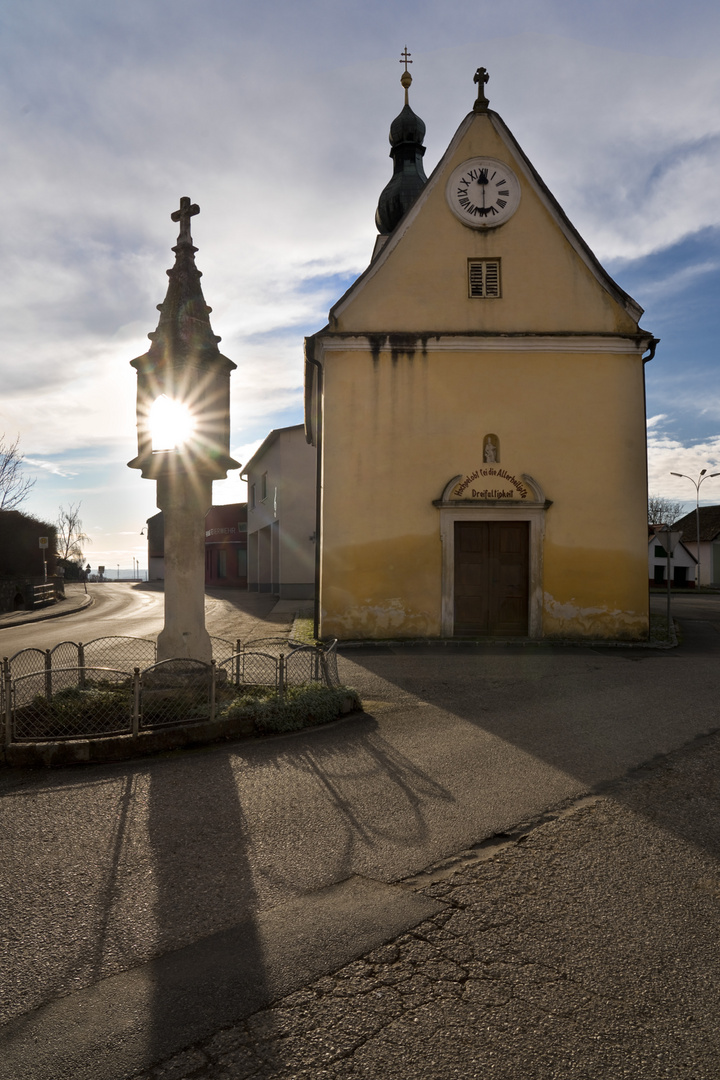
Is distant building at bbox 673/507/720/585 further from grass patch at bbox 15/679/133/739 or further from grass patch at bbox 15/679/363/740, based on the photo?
grass patch at bbox 15/679/133/739

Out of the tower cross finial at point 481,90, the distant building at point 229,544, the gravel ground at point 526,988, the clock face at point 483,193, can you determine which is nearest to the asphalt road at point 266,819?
the gravel ground at point 526,988

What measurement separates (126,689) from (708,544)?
62.5m

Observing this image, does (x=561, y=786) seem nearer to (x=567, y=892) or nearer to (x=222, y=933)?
(x=567, y=892)

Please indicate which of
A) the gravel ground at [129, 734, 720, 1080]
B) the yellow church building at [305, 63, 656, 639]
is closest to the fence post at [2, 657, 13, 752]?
the gravel ground at [129, 734, 720, 1080]

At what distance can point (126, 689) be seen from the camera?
7.98m

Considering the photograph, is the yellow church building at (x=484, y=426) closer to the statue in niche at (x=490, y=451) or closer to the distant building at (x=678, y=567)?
the statue in niche at (x=490, y=451)

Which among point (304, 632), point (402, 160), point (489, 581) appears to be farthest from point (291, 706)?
point (402, 160)

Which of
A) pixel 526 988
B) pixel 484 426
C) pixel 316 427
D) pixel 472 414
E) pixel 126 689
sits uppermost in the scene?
pixel 316 427

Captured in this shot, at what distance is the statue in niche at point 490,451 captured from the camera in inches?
590

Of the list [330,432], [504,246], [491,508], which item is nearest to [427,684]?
[491,508]

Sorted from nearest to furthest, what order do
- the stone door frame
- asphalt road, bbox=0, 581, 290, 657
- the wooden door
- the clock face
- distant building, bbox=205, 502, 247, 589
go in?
the stone door frame < the wooden door < the clock face < asphalt road, bbox=0, 581, 290, 657 < distant building, bbox=205, 502, 247, 589

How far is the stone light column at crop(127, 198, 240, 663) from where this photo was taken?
8680 millimetres

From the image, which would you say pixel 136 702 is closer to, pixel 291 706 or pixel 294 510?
pixel 291 706

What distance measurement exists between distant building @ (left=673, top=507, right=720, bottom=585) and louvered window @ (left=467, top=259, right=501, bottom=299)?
Answer: 5298 centimetres
